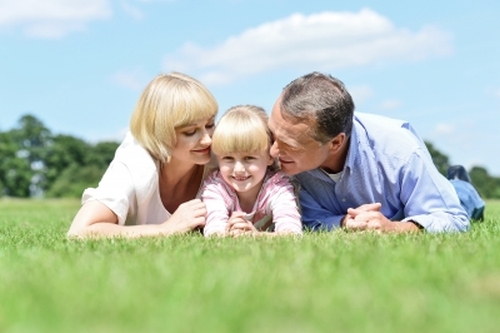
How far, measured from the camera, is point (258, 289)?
2.95 meters

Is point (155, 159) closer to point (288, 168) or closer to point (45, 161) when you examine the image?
point (288, 168)

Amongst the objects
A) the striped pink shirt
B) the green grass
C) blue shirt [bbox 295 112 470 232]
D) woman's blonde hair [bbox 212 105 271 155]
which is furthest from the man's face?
the green grass

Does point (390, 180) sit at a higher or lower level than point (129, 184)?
lower

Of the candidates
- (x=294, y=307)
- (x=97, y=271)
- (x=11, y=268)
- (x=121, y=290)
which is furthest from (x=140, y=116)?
(x=294, y=307)

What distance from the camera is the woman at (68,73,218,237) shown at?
626cm

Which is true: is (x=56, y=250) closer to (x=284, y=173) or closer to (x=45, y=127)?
(x=284, y=173)

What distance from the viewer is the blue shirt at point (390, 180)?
6.50m

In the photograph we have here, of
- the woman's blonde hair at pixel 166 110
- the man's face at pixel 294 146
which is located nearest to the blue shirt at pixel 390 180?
the man's face at pixel 294 146

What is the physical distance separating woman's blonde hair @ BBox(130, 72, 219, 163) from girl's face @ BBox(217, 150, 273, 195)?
48 cm

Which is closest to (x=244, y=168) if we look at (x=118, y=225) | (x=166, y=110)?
(x=166, y=110)

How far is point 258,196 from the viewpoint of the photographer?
6.63 m

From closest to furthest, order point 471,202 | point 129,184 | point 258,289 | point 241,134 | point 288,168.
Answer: point 258,289 < point 241,134 < point 288,168 < point 129,184 < point 471,202

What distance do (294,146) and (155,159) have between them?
1.41 m

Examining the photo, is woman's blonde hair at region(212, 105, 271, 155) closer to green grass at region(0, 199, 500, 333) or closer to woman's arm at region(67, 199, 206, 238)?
woman's arm at region(67, 199, 206, 238)
